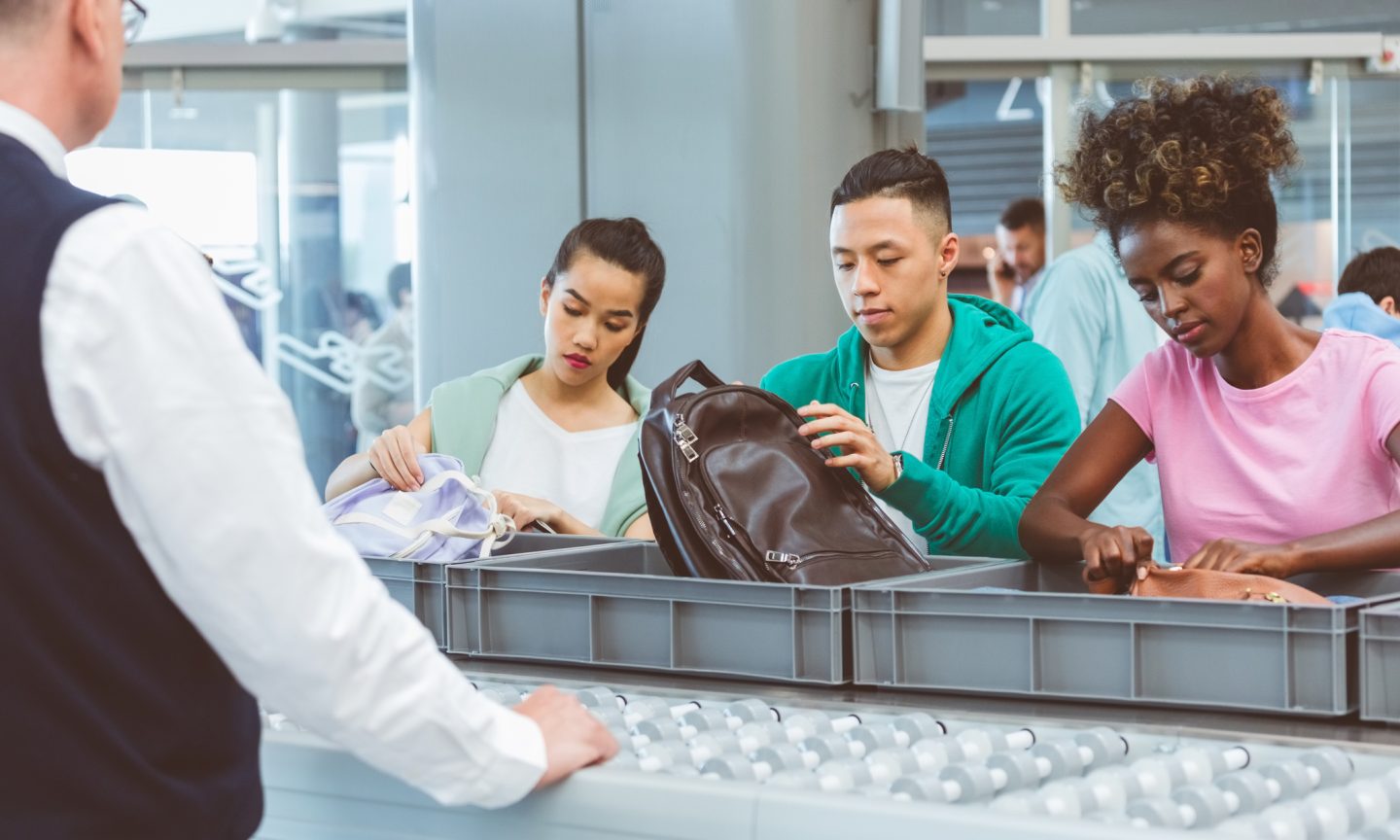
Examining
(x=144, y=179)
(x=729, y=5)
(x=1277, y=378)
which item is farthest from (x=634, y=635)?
(x=144, y=179)

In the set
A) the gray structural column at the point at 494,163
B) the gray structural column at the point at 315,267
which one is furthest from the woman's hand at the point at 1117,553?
the gray structural column at the point at 315,267

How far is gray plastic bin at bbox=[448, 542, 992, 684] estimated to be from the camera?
164 centimetres

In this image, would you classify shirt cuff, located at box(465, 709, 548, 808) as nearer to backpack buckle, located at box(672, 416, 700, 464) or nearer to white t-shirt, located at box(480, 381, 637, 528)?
backpack buckle, located at box(672, 416, 700, 464)

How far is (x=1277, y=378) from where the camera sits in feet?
6.70

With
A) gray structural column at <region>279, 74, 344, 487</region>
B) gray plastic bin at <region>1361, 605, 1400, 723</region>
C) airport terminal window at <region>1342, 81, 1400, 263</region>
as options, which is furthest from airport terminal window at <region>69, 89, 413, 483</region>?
gray plastic bin at <region>1361, 605, 1400, 723</region>

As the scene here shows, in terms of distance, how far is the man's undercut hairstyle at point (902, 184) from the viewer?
2.55 meters

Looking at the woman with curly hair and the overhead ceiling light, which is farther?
the overhead ceiling light

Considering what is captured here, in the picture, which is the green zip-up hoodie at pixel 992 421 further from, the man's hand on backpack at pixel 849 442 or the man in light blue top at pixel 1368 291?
the man in light blue top at pixel 1368 291

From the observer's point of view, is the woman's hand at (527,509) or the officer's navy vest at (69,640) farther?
the woman's hand at (527,509)

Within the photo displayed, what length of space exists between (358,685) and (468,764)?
0.12 m

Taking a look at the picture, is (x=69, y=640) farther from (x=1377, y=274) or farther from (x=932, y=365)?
(x=1377, y=274)

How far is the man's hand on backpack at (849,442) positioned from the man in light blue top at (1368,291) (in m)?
2.75

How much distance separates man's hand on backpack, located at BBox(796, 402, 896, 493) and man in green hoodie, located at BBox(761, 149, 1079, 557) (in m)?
0.23

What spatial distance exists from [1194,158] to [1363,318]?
8.66ft
